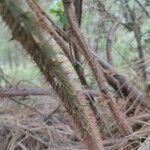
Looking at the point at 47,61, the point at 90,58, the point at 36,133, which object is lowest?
the point at 36,133

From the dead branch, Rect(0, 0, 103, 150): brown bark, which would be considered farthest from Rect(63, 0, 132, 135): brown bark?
Rect(0, 0, 103, 150): brown bark

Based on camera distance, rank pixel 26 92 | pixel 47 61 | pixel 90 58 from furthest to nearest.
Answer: pixel 26 92 → pixel 90 58 → pixel 47 61

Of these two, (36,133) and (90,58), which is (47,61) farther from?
(36,133)

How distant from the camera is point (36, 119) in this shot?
1.69 metres

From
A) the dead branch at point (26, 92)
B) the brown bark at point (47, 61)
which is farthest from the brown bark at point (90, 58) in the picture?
the brown bark at point (47, 61)

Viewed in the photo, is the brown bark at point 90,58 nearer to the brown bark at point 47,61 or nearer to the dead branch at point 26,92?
the dead branch at point 26,92

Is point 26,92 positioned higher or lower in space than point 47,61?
lower

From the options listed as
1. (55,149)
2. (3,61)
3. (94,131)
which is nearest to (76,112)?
(94,131)

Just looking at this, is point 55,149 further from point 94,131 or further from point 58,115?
point 94,131

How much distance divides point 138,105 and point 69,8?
0.59m

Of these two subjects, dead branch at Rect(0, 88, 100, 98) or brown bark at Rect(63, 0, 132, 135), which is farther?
dead branch at Rect(0, 88, 100, 98)

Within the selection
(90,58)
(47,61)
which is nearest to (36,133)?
(90,58)

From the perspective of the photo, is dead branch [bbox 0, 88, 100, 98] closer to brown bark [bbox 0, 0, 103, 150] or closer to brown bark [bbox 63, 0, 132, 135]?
brown bark [bbox 63, 0, 132, 135]

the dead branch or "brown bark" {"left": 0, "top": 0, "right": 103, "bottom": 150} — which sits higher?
"brown bark" {"left": 0, "top": 0, "right": 103, "bottom": 150}
